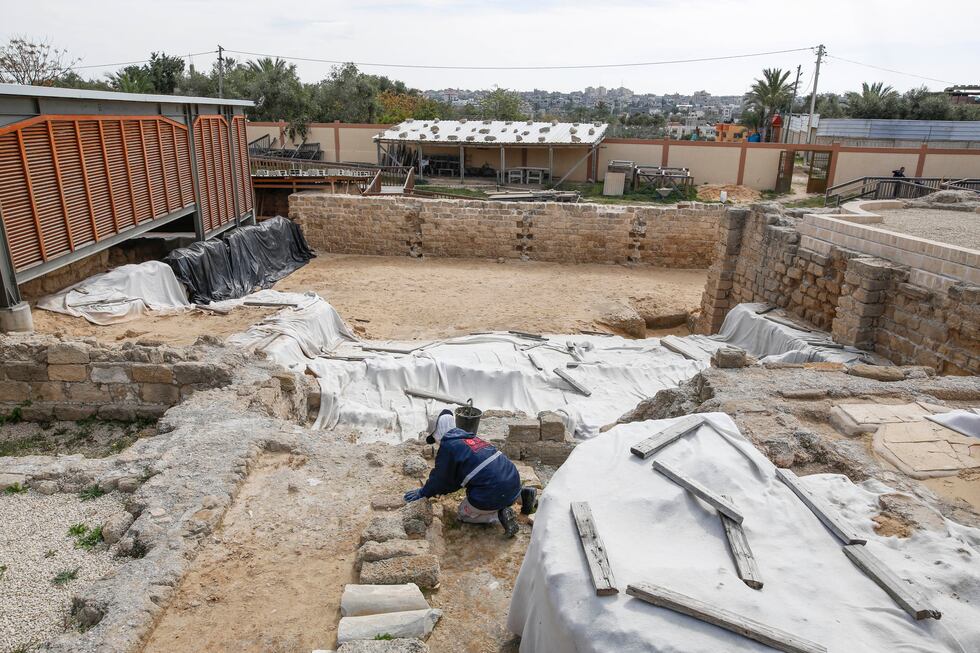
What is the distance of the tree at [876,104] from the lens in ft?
130

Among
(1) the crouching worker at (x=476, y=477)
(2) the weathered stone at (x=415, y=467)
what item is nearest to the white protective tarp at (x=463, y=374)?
(2) the weathered stone at (x=415, y=467)

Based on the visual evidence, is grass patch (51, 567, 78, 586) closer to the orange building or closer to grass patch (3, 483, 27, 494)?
grass patch (3, 483, 27, 494)

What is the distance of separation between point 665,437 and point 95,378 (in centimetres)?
629

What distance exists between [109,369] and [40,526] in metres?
2.70

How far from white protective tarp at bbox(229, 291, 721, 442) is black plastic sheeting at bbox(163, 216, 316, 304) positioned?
3099 mm

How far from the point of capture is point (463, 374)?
827cm

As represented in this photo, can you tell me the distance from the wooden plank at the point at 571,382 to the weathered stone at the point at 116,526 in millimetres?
5209

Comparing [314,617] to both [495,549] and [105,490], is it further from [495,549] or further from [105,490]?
[105,490]

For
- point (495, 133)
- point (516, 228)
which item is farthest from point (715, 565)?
point (495, 133)

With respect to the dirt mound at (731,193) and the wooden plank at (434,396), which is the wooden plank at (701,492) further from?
the dirt mound at (731,193)

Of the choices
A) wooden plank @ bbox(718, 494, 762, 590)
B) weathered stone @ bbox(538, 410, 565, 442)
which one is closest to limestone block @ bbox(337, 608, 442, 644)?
wooden plank @ bbox(718, 494, 762, 590)

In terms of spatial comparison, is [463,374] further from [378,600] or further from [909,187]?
[909,187]

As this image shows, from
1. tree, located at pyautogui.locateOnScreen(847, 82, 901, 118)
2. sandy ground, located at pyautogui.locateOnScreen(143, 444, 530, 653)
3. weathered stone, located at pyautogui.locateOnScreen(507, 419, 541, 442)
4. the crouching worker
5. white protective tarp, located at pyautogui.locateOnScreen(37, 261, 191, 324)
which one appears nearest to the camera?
sandy ground, located at pyautogui.locateOnScreen(143, 444, 530, 653)

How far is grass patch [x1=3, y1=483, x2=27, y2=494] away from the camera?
507cm
